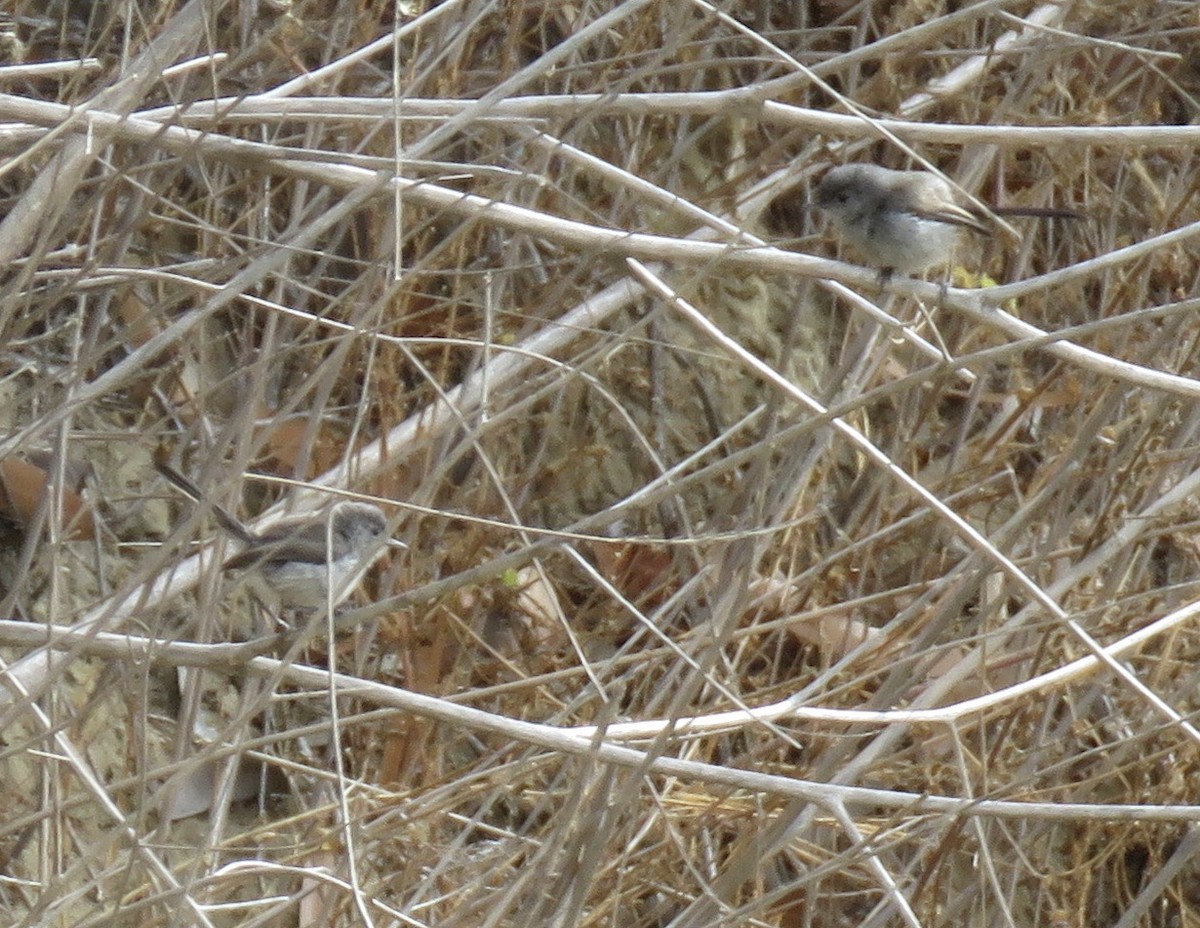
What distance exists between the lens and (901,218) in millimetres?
4207

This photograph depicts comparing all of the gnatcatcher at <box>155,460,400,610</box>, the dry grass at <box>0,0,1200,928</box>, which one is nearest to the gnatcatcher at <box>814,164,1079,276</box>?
the dry grass at <box>0,0,1200,928</box>

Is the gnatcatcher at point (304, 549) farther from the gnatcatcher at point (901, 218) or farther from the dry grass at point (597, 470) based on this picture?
the gnatcatcher at point (901, 218)

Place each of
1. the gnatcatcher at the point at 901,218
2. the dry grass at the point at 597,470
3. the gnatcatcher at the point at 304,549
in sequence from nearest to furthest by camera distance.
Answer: the dry grass at the point at 597,470 → the gnatcatcher at the point at 304,549 → the gnatcatcher at the point at 901,218

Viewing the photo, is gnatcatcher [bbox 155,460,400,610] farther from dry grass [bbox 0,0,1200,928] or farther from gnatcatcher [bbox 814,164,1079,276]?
gnatcatcher [bbox 814,164,1079,276]

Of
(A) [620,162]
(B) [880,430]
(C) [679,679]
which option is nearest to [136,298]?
(A) [620,162]

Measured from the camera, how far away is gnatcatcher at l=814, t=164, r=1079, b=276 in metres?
4.19

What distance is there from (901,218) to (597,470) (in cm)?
183

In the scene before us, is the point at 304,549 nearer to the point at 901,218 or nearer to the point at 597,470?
the point at 901,218

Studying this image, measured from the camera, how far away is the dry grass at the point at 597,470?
110 inches

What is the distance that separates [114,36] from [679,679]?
245 cm

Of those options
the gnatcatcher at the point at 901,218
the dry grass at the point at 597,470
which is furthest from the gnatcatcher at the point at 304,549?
the gnatcatcher at the point at 901,218

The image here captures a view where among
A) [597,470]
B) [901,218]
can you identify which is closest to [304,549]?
[901,218]

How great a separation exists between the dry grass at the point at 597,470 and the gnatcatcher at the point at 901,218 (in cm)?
16

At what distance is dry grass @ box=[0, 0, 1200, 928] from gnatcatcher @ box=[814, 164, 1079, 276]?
161 millimetres
